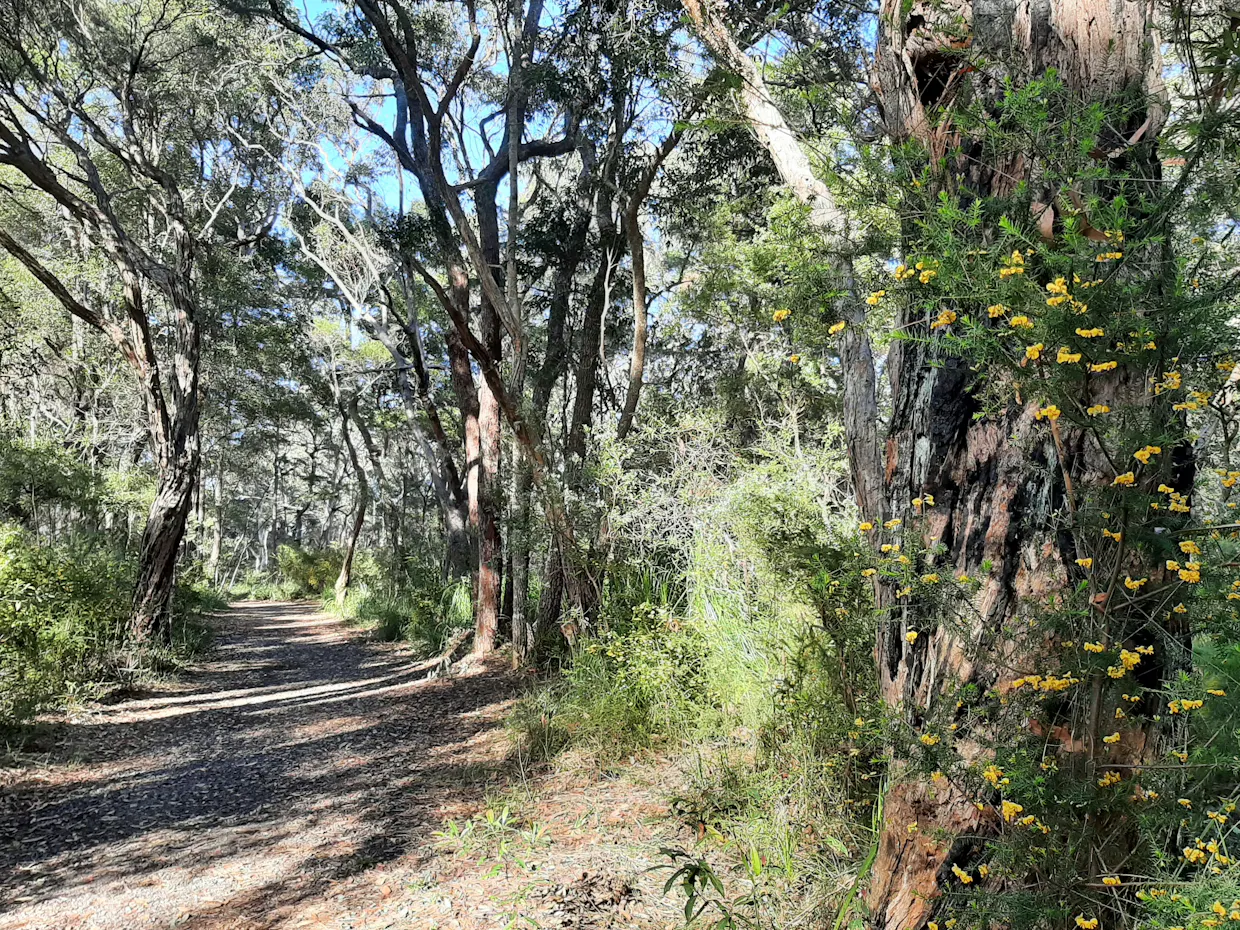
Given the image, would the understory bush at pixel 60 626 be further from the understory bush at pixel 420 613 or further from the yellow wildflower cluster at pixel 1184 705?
the yellow wildflower cluster at pixel 1184 705

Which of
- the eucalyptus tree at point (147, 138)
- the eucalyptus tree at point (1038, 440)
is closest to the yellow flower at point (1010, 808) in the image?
the eucalyptus tree at point (1038, 440)

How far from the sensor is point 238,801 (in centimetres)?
459

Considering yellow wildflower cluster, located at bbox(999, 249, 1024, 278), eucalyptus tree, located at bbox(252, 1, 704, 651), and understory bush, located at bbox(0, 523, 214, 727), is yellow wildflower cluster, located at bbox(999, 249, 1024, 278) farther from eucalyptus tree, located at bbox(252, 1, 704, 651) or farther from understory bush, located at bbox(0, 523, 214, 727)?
understory bush, located at bbox(0, 523, 214, 727)

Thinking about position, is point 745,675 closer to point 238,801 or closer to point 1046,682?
point 1046,682

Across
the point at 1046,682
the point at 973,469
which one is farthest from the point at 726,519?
the point at 1046,682

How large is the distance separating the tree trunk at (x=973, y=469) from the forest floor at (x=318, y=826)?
1.16m

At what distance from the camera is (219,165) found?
12.1m

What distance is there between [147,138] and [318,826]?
8.94 m

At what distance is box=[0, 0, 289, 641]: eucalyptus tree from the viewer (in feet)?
25.0

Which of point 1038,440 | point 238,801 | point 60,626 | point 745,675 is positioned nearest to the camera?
point 1038,440

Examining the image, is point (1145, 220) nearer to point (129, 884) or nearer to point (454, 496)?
point (129, 884)

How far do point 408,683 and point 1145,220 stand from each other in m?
7.75

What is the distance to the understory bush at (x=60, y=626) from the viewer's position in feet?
18.0

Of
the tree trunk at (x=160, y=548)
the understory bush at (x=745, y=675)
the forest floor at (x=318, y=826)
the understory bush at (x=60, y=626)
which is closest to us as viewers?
the understory bush at (x=745, y=675)
